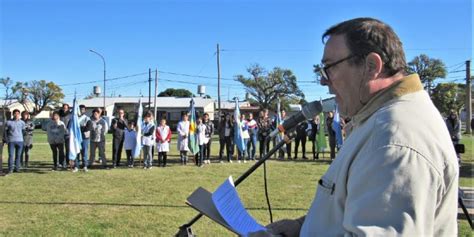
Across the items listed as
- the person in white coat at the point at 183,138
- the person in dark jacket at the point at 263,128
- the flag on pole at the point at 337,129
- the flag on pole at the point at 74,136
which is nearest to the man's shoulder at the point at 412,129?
the flag on pole at the point at 74,136

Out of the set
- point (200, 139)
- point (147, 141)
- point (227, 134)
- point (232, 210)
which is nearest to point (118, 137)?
point (147, 141)

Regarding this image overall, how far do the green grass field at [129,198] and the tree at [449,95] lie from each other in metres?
46.8

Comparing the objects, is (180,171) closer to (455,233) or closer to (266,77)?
(455,233)

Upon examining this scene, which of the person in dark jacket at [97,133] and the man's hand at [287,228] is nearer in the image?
the man's hand at [287,228]

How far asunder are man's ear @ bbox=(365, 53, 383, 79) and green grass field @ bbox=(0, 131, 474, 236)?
507 cm

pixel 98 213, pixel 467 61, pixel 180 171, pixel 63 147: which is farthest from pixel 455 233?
pixel 467 61

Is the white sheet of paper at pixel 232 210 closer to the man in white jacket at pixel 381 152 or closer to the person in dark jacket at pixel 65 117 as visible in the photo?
the man in white jacket at pixel 381 152

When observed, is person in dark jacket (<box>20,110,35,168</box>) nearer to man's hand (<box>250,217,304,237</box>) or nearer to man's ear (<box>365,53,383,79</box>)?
man's hand (<box>250,217,304,237</box>)

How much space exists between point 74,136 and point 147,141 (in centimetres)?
244

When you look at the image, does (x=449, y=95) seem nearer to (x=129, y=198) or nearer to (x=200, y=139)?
(x=200, y=139)

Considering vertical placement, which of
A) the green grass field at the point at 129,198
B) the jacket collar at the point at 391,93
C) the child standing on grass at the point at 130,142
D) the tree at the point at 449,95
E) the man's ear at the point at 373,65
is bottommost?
the green grass field at the point at 129,198

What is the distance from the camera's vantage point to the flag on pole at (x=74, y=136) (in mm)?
13570

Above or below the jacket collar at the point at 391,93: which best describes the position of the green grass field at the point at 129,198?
below

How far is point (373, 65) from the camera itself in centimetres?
158
